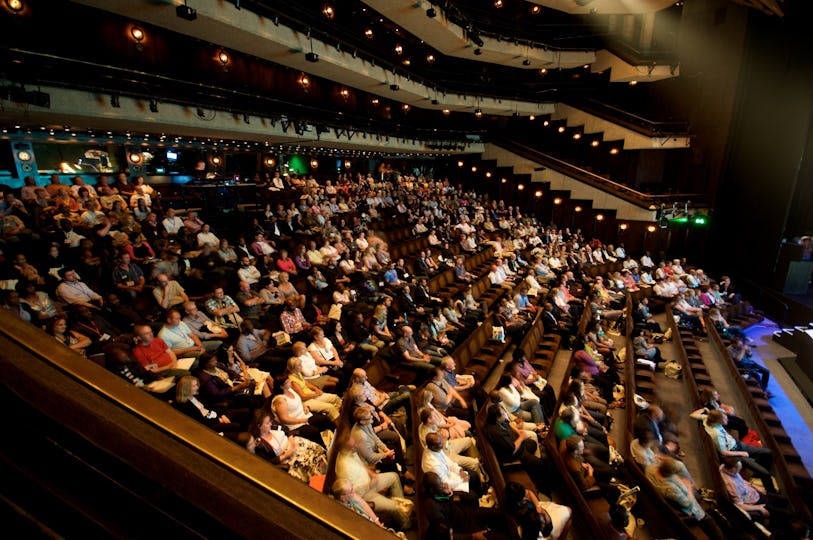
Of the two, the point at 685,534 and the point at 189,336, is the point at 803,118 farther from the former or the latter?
the point at 189,336

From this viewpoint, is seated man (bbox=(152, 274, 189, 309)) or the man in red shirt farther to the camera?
seated man (bbox=(152, 274, 189, 309))

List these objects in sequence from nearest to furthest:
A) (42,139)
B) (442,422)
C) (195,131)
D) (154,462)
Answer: (154,462) < (442,422) < (42,139) < (195,131)

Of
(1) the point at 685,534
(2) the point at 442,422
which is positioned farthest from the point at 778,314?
(2) the point at 442,422

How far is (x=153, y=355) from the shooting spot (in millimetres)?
3279

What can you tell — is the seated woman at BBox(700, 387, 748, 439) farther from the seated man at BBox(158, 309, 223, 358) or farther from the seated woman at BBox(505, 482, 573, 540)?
the seated man at BBox(158, 309, 223, 358)

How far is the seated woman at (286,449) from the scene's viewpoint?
102 inches

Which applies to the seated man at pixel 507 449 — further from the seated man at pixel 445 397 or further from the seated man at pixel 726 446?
the seated man at pixel 726 446

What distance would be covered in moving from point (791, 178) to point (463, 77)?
932 cm

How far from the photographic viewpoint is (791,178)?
32.3ft

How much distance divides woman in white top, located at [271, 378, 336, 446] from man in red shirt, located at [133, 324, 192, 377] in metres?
0.86

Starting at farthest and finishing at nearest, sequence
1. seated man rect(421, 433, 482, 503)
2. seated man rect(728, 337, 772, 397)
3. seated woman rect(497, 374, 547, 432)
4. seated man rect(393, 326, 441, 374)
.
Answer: seated man rect(728, 337, 772, 397) < seated man rect(393, 326, 441, 374) < seated woman rect(497, 374, 547, 432) < seated man rect(421, 433, 482, 503)

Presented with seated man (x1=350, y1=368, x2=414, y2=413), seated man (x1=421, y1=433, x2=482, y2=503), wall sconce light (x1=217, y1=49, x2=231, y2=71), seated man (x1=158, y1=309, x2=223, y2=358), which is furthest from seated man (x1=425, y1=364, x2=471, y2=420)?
wall sconce light (x1=217, y1=49, x2=231, y2=71)

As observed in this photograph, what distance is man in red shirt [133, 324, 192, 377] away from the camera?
3.20 metres

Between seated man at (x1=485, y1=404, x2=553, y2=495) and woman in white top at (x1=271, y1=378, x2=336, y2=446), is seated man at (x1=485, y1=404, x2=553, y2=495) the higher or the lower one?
the lower one
